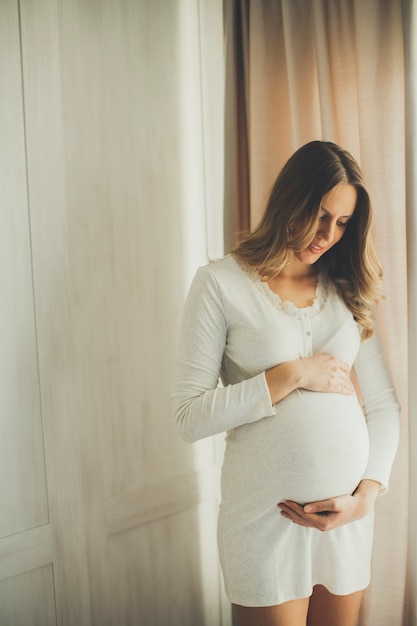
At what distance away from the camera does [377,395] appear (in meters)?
1.39

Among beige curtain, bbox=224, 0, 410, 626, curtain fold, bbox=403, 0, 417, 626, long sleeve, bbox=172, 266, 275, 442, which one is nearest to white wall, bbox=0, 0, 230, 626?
beige curtain, bbox=224, 0, 410, 626

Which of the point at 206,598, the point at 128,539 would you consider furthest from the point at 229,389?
the point at 206,598

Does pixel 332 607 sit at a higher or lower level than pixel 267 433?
lower

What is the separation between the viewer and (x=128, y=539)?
5.27ft

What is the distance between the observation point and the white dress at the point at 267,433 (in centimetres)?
117

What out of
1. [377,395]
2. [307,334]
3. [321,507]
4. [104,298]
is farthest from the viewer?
[104,298]

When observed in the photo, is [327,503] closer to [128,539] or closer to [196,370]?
[196,370]

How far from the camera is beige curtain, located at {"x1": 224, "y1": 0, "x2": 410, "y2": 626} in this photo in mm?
1464

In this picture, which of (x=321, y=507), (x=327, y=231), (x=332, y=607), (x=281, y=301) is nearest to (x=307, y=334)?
(x=281, y=301)

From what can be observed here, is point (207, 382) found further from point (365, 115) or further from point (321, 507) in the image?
point (365, 115)

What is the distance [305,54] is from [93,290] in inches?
33.8

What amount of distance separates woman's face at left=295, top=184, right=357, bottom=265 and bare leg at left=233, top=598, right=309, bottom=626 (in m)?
0.72

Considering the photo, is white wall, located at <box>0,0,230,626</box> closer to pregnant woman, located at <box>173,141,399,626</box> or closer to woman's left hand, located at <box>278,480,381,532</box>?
pregnant woman, located at <box>173,141,399,626</box>

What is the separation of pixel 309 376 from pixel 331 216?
34 cm
